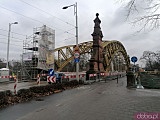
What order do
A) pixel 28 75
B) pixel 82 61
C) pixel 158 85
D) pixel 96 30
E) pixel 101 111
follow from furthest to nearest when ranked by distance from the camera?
pixel 82 61
pixel 96 30
pixel 28 75
pixel 158 85
pixel 101 111

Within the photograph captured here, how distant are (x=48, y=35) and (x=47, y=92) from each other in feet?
104

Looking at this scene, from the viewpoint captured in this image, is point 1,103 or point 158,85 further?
point 158,85

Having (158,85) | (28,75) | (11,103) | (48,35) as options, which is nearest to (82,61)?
(48,35)

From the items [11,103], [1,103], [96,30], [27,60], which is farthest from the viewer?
[96,30]

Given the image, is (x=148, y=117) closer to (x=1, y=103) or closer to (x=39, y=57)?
(x=1, y=103)

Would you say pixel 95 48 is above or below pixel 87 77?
above

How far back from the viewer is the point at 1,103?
34.6 feet

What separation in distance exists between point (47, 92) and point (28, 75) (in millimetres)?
23871

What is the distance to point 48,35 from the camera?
4619cm

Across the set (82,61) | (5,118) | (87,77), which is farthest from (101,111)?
(82,61)

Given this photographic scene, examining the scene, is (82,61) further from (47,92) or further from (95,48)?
(47,92)

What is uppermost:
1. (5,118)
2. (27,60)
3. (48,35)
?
(48,35)

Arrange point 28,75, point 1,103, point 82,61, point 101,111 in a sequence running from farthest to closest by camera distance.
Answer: point 82,61
point 28,75
point 1,103
point 101,111

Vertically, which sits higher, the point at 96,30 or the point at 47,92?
the point at 96,30
